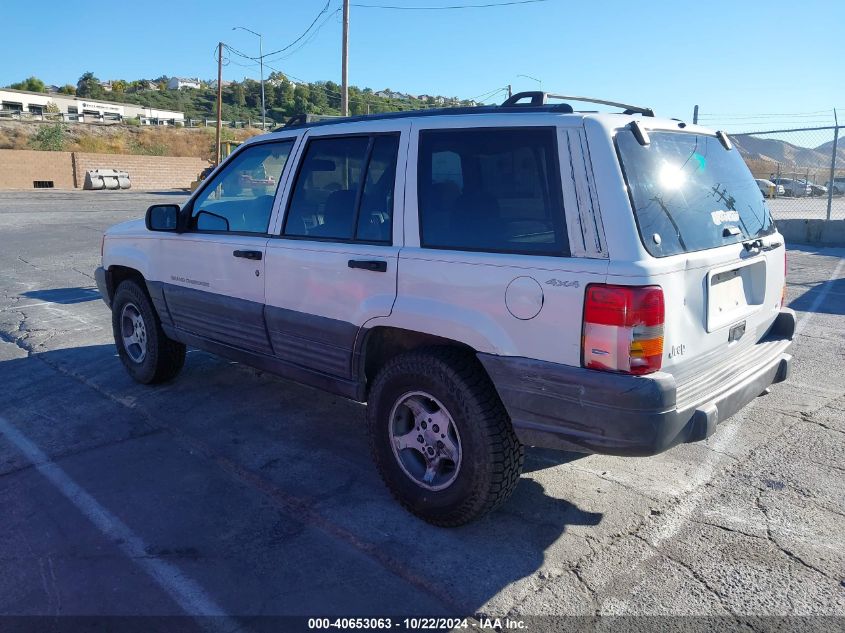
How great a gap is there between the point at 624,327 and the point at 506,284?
0.56 m

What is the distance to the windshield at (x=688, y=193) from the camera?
2.97m

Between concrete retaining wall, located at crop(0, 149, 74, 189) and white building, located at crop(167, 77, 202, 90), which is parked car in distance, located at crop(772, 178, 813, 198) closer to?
concrete retaining wall, located at crop(0, 149, 74, 189)

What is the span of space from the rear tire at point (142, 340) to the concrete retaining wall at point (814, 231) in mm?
13807

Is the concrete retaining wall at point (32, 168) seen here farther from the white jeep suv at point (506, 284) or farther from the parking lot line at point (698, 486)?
the parking lot line at point (698, 486)

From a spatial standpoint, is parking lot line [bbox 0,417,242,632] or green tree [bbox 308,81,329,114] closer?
parking lot line [bbox 0,417,242,632]

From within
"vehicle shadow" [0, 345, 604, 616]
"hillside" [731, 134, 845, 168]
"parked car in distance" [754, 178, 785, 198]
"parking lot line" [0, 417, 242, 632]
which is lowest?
"parking lot line" [0, 417, 242, 632]

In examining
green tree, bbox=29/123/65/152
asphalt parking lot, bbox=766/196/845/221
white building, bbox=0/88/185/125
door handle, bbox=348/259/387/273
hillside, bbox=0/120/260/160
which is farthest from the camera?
A: white building, bbox=0/88/185/125

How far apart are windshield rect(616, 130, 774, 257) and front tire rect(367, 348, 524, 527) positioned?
1042 millimetres

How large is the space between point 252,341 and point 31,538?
168 cm

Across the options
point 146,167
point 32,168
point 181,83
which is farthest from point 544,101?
point 181,83

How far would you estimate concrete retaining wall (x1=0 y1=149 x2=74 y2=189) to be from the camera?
1682 inches

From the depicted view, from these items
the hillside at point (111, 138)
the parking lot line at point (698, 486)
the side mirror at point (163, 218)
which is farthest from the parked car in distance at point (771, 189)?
the hillside at point (111, 138)

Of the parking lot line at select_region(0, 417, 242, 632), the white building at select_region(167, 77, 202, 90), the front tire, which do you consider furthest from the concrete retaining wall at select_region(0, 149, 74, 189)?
the white building at select_region(167, 77, 202, 90)

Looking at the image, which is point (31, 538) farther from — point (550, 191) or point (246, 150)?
point (550, 191)
